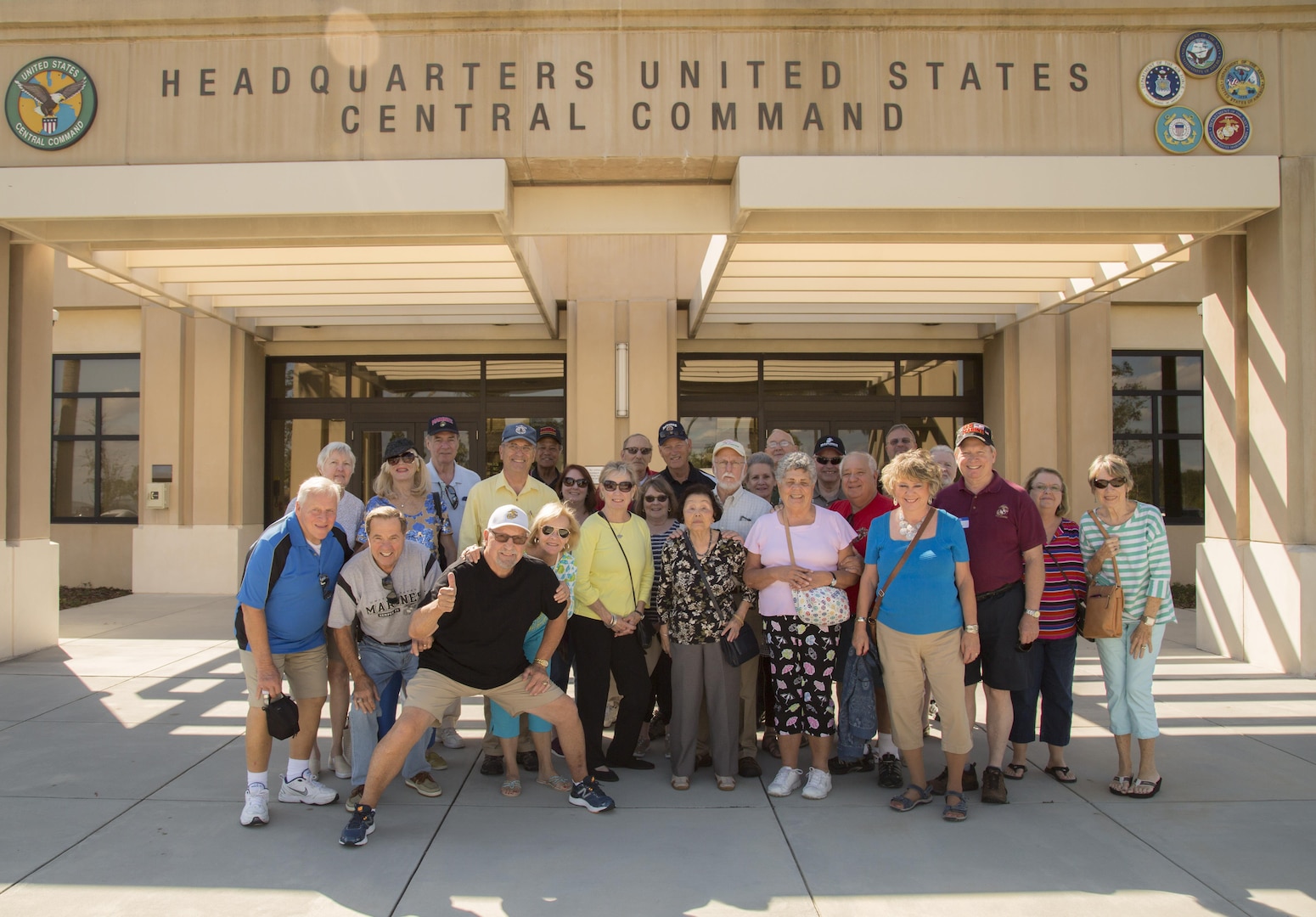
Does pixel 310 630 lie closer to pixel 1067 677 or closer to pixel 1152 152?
pixel 1067 677

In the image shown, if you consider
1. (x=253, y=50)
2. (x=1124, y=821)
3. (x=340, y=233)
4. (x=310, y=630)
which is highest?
(x=253, y=50)

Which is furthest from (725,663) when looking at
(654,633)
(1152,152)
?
(1152,152)

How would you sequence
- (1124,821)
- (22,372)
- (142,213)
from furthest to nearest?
1. (22,372)
2. (142,213)
3. (1124,821)

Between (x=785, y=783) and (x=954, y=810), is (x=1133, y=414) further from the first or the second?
(x=785, y=783)

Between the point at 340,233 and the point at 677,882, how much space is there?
5937 mm

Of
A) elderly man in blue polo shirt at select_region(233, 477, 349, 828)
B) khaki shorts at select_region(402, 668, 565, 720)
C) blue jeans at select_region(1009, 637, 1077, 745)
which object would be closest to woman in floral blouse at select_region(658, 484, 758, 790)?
khaki shorts at select_region(402, 668, 565, 720)

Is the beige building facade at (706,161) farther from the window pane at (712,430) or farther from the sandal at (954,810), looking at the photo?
the sandal at (954,810)

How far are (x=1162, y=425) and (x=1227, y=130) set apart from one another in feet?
20.8

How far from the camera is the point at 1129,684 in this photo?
434 centimetres

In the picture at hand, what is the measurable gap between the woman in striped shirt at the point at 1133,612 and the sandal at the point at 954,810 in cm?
→ 94

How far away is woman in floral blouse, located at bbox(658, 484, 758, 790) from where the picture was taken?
4.41m

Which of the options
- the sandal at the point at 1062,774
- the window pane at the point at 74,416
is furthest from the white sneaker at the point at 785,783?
the window pane at the point at 74,416

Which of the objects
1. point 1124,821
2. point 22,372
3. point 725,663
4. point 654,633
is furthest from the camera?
point 22,372

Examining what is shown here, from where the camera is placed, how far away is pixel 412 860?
357cm
